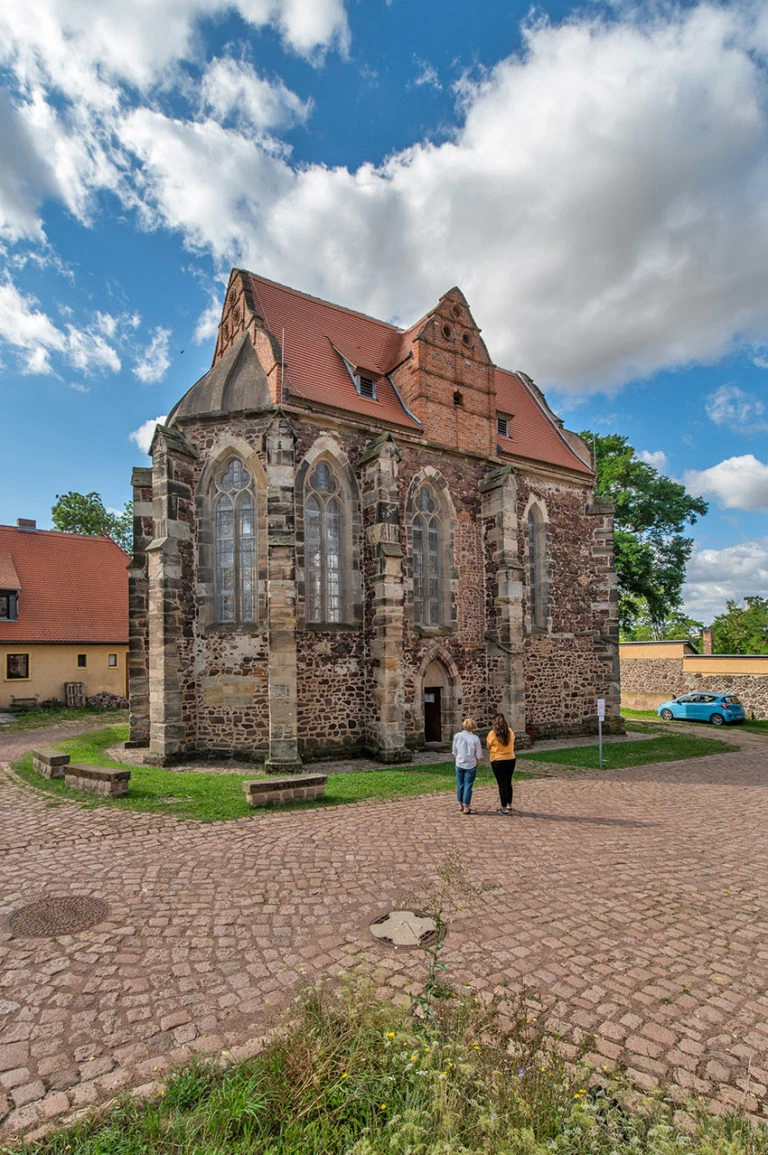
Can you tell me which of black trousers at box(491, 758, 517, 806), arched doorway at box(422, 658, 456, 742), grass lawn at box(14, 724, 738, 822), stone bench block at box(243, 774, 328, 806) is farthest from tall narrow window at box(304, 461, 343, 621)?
black trousers at box(491, 758, 517, 806)

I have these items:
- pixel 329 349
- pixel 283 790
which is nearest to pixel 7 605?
pixel 329 349

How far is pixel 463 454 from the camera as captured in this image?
17.6 metres

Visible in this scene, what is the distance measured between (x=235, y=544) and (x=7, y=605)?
16722mm

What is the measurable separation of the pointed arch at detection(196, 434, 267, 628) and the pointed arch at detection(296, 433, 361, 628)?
1.07 meters

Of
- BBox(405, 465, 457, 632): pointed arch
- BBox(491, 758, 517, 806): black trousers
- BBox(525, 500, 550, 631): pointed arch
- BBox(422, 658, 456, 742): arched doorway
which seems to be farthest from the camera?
BBox(525, 500, 550, 631): pointed arch

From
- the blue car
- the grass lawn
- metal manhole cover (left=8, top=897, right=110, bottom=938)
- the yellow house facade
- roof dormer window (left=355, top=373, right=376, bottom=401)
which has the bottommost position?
the blue car

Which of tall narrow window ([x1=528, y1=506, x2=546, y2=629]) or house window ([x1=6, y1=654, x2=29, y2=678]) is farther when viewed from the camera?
house window ([x1=6, y1=654, x2=29, y2=678])

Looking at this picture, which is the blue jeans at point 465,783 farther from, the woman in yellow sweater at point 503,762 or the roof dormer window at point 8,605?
the roof dormer window at point 8,605

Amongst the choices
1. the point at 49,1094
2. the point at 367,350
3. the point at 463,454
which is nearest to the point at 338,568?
the point at 463,454

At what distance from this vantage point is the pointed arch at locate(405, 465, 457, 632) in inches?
650

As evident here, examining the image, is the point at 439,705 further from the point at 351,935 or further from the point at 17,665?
the point at 17,665

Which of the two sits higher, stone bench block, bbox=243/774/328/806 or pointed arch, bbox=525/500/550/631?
pointed arch, bbox=525/500/550/631

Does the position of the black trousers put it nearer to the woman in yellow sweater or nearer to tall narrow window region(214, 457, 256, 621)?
A: the woman in yellow sweater

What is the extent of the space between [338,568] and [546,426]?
1304 cm
